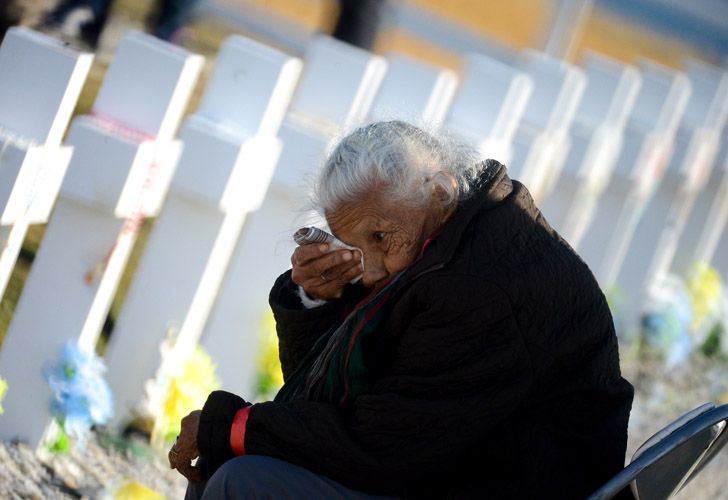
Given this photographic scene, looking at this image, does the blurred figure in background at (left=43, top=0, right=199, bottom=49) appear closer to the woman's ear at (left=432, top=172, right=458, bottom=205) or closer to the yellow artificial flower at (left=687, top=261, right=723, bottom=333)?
the yellow artificial flower at (left=687, top=261, right=723, bottom=333)

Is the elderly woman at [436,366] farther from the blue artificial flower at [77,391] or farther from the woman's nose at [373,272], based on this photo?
the blue artificial flower at [77,391]

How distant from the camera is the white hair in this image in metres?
2.48

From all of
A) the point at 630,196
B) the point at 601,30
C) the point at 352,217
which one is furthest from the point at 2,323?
the point at 601,30

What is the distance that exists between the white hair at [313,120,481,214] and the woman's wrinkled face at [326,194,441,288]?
0.06 feet

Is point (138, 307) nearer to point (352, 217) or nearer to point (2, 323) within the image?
point (2, 323)

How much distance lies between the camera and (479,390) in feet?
7.68

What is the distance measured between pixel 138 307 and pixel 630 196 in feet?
11.7

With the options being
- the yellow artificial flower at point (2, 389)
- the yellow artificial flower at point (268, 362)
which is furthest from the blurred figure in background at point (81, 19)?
the yellow artificial flower at point (2, 389)

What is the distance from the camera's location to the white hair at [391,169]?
2.48m

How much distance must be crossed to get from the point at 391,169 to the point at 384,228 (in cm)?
12

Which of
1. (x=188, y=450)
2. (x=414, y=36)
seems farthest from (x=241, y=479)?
(x=414, y=36)

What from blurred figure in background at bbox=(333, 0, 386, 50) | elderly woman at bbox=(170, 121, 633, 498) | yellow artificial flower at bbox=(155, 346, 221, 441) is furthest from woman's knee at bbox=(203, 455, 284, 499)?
blurred figure in background at bbox=(333, 0, 386, 50)

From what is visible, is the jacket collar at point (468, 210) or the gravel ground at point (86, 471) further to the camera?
the gravel ground at point (86, 471)

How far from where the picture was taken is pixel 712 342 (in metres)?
7.57
